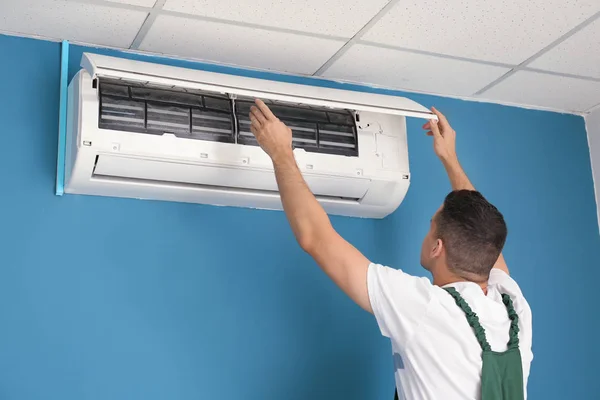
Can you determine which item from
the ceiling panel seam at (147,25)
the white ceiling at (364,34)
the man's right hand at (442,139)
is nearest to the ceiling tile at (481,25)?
the white ceiling at (364,34)

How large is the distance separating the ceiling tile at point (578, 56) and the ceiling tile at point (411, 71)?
16 cm

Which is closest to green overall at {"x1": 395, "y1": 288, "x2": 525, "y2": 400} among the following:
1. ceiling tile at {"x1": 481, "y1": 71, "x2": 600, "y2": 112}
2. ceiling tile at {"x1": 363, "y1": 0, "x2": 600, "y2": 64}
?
ceiling tile at {"x1": 363, "y1": 0, "x2": 600, "y2": 64}

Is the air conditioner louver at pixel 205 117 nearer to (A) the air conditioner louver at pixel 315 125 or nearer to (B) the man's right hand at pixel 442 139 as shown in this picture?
(A) the air conditioner louver at pixel 315 125

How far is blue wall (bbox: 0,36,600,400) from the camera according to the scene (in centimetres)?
227

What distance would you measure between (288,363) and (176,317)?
0.38 meters

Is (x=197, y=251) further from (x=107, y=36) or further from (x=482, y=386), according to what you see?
(x=482, y=386)

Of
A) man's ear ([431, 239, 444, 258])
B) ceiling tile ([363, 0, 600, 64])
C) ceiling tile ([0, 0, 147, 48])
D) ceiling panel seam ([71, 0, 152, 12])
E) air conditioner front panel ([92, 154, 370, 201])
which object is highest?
ceiling tile ([0, 0, 147, 48])

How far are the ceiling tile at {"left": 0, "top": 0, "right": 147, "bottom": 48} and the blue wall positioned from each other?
0.23ft

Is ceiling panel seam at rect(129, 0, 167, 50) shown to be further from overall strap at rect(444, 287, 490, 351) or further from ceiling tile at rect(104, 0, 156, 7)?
overall strap at rect(444, 287, 490, 351)

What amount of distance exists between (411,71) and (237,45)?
62 centimetres

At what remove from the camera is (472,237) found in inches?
82.8

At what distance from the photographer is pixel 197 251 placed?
2473mm

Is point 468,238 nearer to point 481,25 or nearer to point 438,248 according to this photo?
point 438,248

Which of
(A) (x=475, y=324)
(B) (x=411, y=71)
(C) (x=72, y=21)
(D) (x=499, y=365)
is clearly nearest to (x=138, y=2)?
(C) (x=72, y=21)
